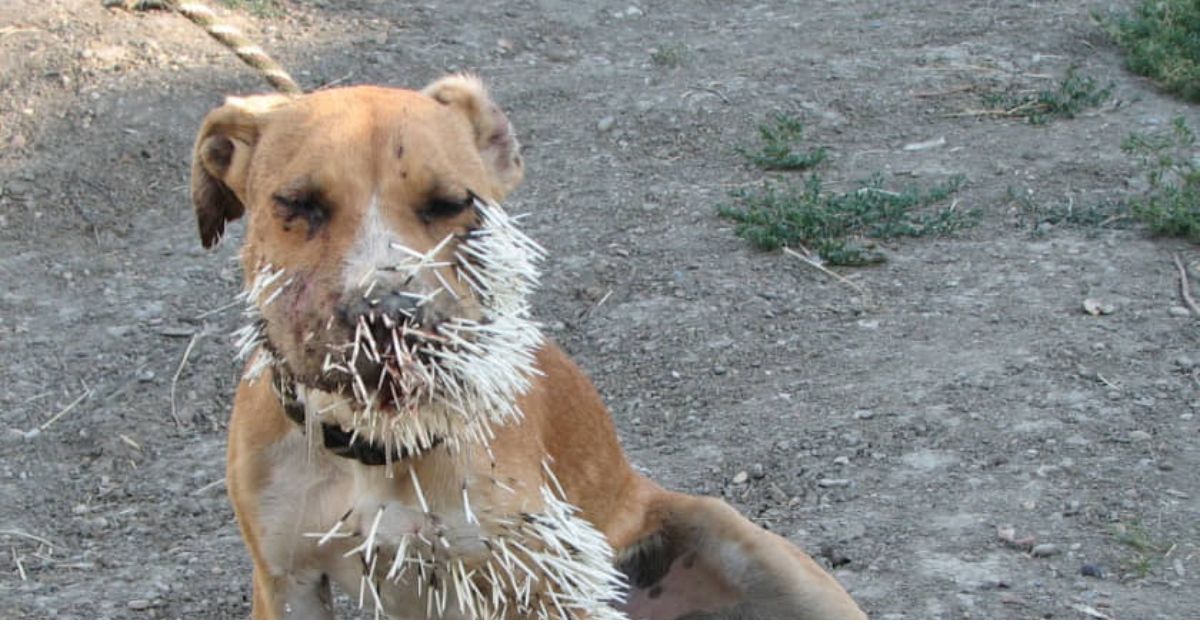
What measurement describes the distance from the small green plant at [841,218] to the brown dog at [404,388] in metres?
2.69

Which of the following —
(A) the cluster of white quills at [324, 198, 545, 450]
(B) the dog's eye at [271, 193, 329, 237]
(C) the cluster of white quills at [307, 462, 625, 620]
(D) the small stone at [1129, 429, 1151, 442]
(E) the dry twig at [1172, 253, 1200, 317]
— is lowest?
(E) the dry twig at [1172, 253, 1200, 317]

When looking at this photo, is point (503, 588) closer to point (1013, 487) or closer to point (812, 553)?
point (812, 553)

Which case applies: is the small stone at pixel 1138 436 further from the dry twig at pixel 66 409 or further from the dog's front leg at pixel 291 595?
the dry twig at pixel 66 409

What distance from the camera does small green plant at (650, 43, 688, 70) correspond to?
29.9ft

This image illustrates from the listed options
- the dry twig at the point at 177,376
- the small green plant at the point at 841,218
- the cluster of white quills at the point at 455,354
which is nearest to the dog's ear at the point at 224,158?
the cluster of white quills at the point at 455,354

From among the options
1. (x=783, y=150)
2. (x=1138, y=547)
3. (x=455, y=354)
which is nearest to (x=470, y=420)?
(x=455, y=354)

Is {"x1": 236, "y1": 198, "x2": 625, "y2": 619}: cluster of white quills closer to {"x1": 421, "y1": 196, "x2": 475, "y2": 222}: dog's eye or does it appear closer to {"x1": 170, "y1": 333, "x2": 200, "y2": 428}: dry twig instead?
{"x1": 421, "y1": 196, "x2": 475, "y2": 222}: dog's eye

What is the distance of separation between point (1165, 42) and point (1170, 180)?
162 centimetres

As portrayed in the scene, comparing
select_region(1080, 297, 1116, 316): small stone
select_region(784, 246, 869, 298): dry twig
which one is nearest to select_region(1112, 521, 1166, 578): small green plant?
select_region(1080, 297, 1116, 316): small stone

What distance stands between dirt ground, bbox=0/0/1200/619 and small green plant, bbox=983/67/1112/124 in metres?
0.12

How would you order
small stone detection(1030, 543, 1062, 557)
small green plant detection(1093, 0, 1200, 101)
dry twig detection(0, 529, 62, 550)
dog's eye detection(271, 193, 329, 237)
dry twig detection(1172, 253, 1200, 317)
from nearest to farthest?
dog's eye detection(271, 193, 329, 237) → small stone detection(1030, 543, 1062, 557) → dry twig detection(0, 529, 62, 550) → dry twig detection(1172, 253, 1200, 317) → small green plant detection(1093, 0, 1200, 101)

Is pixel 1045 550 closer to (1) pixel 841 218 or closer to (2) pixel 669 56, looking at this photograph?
(1) pixel 841 218

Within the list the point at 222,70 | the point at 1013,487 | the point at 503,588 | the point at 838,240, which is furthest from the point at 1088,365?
the point at 222,70

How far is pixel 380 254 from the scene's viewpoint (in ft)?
10.3
